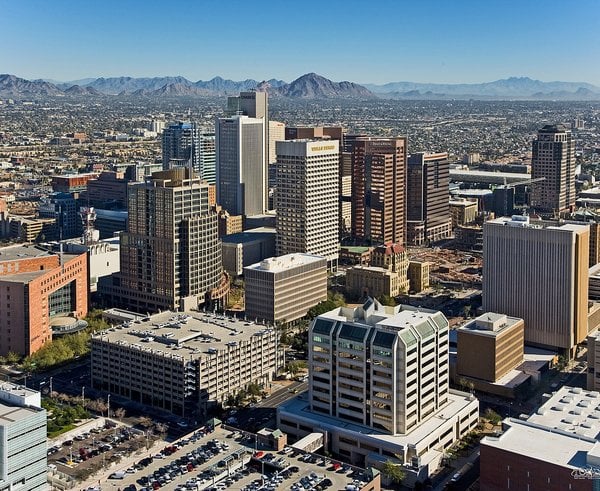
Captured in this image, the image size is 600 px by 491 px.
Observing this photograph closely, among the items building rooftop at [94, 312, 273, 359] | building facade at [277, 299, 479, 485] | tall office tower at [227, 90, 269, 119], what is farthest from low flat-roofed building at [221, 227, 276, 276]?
building facade at [277, 299, 479, 485]

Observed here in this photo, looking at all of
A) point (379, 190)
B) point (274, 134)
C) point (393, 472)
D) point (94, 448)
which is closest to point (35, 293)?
point (94, 448)

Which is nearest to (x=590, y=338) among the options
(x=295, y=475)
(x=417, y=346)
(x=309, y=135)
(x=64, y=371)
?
(x=417, y=346)

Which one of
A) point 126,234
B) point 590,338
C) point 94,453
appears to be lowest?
point 94,453

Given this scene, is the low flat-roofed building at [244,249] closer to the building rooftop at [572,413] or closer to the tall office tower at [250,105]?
the tall office tower at [250,105]

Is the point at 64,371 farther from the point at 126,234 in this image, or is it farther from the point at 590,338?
the point at 590,338

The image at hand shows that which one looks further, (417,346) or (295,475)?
(417,346)

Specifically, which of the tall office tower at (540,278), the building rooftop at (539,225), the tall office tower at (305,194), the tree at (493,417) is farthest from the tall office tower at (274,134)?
the tree at (493,417)
